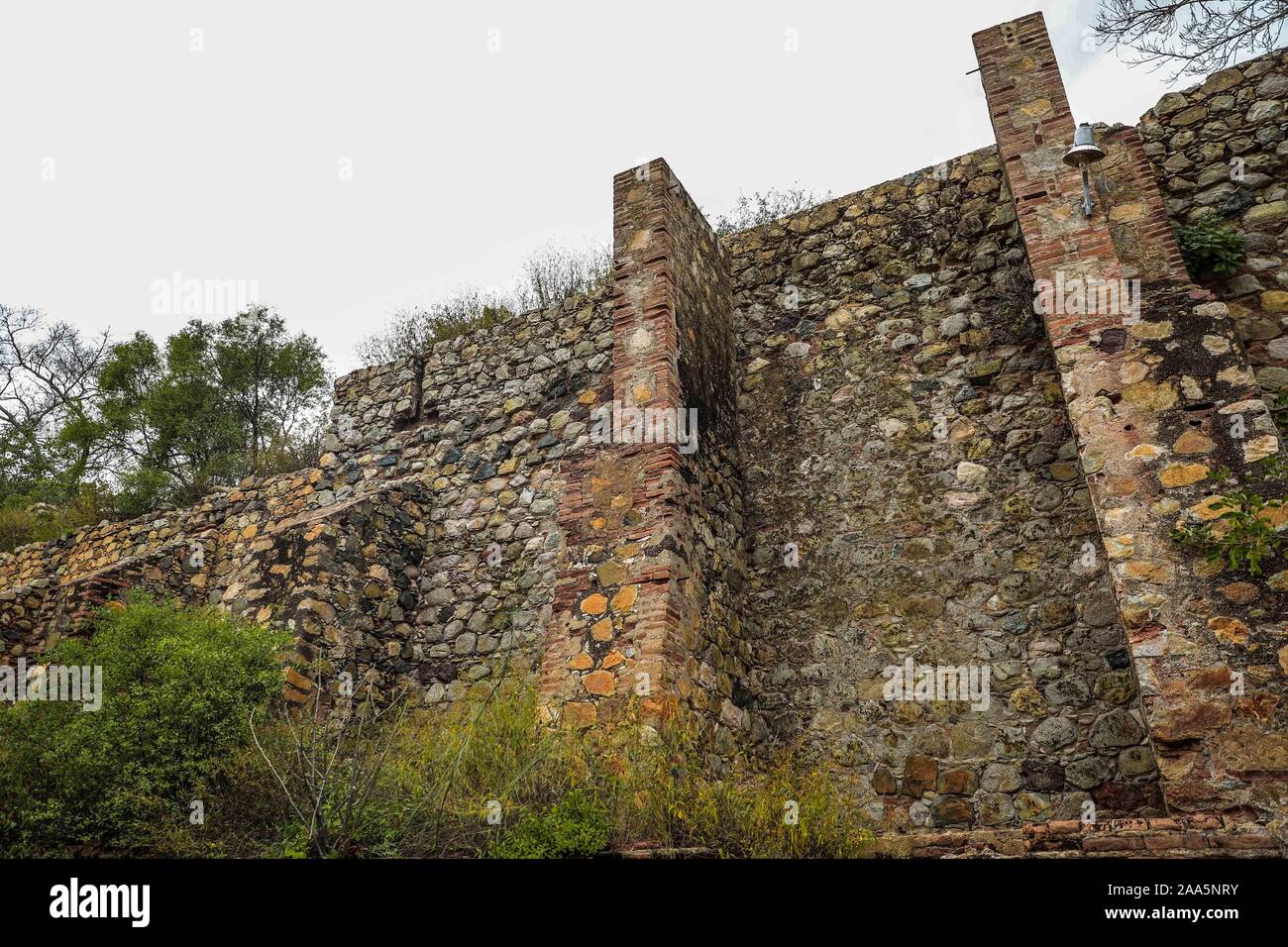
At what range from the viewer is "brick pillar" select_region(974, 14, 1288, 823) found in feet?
14.8

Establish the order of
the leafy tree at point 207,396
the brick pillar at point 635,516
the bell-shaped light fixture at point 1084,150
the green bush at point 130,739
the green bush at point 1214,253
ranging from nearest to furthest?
the green bush at point 130,739
the bell-shaped light fixture at point 1084,150
the brick pillar at point 635,516
the green bush at point 1214,253
the leafy tree at point 207,396

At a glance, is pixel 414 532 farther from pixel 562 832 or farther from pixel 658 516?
pixel 562 832

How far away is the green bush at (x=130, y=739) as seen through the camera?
488 centimetres

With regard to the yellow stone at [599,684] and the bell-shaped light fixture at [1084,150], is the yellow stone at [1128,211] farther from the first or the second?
the yellow stone at [599,684]

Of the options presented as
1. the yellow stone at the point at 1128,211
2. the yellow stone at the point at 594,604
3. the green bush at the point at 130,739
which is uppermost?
the yellow stone at the point at 1128,211

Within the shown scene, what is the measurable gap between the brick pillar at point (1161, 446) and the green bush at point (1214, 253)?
618 mm

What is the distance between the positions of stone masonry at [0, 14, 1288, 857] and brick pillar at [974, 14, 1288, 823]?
16 mm

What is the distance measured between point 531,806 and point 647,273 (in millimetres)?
4251

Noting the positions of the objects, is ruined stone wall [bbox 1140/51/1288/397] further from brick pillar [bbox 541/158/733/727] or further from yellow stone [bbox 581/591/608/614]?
yellow stone [bbox 581/591/608/614]

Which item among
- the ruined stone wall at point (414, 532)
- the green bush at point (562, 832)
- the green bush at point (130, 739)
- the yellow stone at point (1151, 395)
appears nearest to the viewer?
the green bush at point (562, 832)

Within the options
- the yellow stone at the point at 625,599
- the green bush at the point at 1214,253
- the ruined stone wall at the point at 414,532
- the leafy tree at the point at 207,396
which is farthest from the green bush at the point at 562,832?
the leafy tree at the point at 207,396

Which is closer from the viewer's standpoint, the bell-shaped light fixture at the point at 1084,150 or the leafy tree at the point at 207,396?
the bell-shaped light fixture at the point at 1084,150
